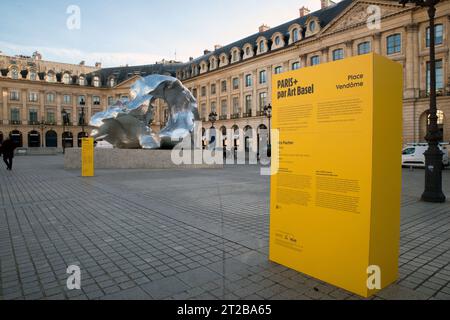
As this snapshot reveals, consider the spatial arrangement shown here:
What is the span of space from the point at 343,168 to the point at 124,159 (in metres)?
16.7

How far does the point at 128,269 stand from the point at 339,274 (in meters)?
2.48

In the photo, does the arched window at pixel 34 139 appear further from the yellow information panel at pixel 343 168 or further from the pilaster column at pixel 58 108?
the yellow information panel at pixel 343 168

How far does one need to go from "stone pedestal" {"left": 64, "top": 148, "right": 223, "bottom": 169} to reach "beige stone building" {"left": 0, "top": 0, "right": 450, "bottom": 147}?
86.6ft

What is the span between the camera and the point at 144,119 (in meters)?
19.0

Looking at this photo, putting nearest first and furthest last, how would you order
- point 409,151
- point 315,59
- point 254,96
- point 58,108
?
point 409,151, point 315,59, point 254,96, point 58,108

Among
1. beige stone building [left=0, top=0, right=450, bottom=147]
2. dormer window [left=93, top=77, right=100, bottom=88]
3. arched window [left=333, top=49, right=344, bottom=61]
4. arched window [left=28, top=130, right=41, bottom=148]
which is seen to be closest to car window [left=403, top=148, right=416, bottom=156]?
beige stone building [left=0, top=0, right=450, bottom=147]

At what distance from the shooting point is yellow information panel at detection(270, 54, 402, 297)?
9.67ft


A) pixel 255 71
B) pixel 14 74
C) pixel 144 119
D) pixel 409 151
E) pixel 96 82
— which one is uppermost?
pixel 96 82

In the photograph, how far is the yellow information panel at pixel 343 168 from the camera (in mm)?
2947

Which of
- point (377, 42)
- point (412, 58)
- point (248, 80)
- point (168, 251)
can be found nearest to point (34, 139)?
point (248, 80)

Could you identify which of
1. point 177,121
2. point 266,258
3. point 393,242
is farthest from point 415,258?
point 177,121

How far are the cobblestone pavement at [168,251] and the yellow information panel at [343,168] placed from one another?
32 cm

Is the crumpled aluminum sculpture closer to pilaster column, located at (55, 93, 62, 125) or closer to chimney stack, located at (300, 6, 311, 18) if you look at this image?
chimney stack, located at (300, 6, 311, 18)

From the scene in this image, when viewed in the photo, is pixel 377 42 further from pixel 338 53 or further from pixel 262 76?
pixel 262 76
